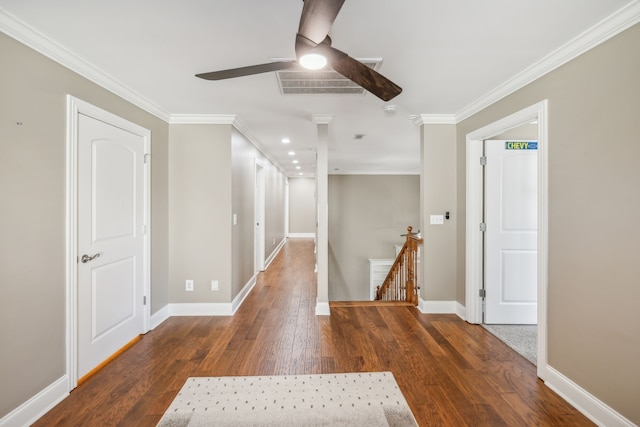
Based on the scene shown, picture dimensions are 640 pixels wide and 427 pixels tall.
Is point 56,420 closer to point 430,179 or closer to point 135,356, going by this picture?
point 135,356

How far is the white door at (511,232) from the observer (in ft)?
9.81

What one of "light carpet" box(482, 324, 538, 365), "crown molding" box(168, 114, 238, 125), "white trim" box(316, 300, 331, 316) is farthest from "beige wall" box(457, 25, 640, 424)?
"crown molding" box(168, 114, 238, 125)

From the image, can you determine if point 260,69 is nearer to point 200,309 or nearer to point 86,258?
point 86,258

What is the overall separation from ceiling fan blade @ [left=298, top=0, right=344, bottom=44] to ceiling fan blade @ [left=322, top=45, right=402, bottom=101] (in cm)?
12

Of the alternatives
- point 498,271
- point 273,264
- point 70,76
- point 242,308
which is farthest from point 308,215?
point 70,76

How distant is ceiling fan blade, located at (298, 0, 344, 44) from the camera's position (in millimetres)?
981

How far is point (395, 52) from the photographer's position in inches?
75.1

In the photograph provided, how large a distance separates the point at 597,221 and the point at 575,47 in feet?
3.67

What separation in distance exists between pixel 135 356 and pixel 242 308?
50.6 inches

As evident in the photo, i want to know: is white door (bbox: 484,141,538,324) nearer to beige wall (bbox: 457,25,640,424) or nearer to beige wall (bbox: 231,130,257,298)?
beige wall (bbox: 457,25,640,424)

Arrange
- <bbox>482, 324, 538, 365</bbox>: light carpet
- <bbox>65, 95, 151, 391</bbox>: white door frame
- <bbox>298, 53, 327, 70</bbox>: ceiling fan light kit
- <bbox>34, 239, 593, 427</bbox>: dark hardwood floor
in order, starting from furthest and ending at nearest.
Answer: <bbox>482, 324, 538, 365</bbox>: light carpet < <bbox>65, 95, 151, 391</bbox>: white door frame < <bbox>34, 239, 593, 427</bbox>: dark hardwood floor < <bbox>298, 53, 327, 70</bbox>: ceiling fan light kit

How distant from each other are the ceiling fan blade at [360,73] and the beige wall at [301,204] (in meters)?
9.55

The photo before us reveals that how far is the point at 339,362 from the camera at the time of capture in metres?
2.29

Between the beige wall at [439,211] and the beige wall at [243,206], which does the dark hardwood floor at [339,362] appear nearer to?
the beige wall at [439,211]
